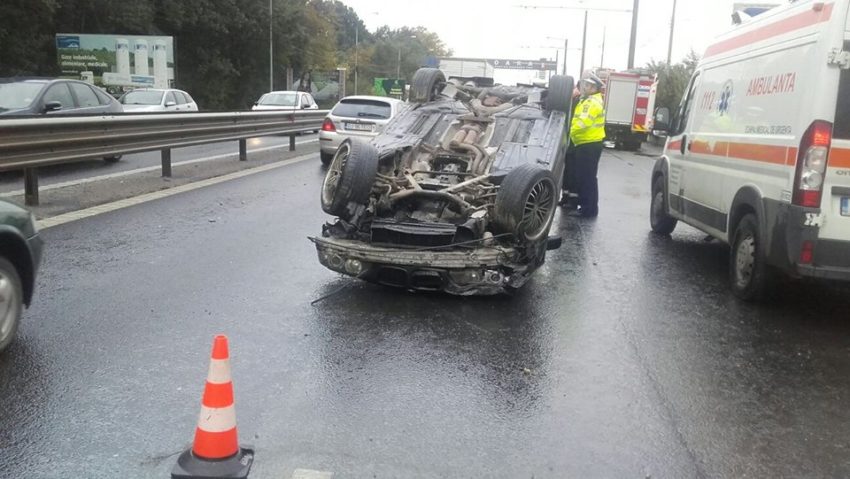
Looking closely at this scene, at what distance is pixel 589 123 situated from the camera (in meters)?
10.6

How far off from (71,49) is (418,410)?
34.0 m

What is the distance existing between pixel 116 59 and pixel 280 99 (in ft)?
37.6

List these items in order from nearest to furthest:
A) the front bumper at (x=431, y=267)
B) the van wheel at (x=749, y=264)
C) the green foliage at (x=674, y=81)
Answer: the front bumper at (x=431, y=267), the van wheel at (x=749, y=264), the green foliage at (x=674, y=81)

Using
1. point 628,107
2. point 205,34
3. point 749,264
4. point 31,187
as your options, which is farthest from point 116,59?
point 749,264

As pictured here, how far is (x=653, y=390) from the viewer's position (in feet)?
14.9

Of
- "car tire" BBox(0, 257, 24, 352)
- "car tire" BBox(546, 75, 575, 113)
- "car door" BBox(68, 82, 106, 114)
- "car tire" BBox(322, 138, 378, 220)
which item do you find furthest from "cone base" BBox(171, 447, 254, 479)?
"car door" BBox(68, 82, 106, 114)

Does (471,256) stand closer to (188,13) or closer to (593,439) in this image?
(593,439)

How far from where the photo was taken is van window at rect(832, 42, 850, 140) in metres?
5.42

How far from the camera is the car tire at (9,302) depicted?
4516 mm

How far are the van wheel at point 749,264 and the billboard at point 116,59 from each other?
102ft

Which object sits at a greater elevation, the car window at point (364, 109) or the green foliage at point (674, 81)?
the green foliage at point (674, 81)

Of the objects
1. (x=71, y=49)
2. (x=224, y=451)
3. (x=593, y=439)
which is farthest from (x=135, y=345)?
(x=71, y=49)

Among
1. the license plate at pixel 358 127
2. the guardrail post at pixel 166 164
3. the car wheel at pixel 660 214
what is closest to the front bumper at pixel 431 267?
the car wheel at pixel 660 214

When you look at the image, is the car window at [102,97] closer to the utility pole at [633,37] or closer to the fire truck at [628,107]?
the fire truck at [628,107]
